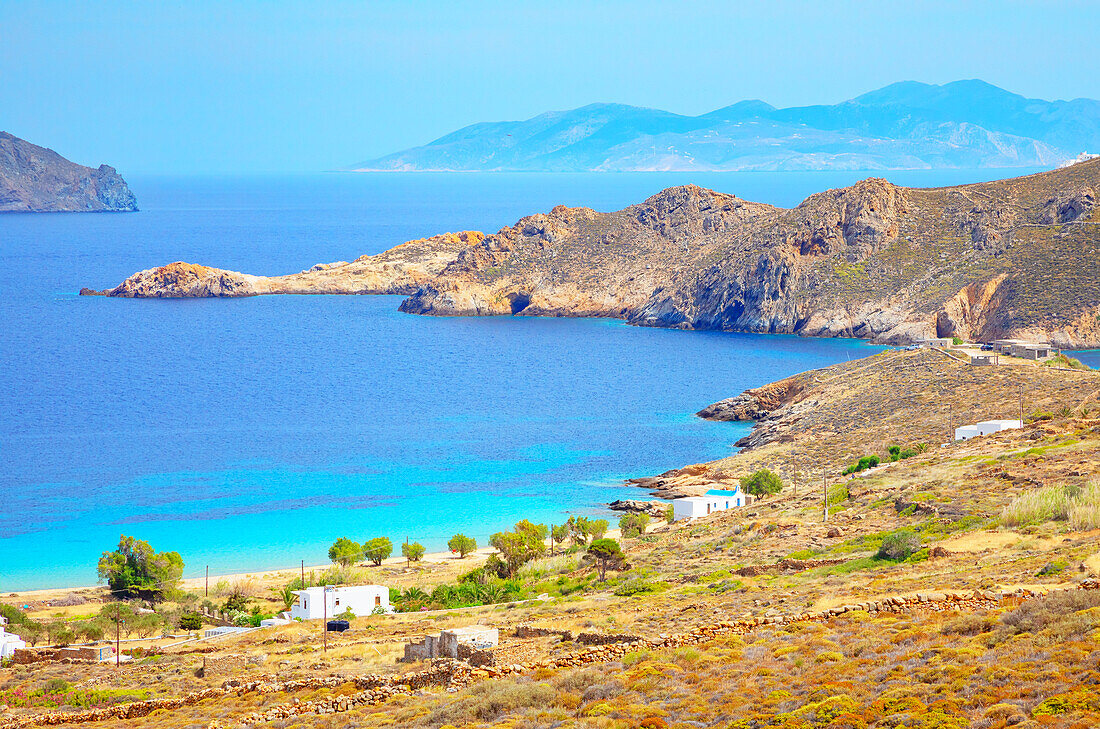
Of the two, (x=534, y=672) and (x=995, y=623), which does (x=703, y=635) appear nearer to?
(x=534, y=672)

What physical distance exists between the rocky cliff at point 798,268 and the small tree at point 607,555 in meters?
74.3

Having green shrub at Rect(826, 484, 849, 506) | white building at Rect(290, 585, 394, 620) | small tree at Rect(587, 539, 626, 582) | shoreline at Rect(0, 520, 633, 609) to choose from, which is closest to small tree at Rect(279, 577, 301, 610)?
white building at Rect(290, 585, 394, 620)

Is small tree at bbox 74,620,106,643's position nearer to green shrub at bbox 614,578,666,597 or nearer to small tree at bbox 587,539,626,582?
green shrub at bbox 614,578,666,597

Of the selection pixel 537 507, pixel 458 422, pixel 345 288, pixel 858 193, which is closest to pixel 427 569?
pixel 537 507

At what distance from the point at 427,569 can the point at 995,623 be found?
27975 millimetres

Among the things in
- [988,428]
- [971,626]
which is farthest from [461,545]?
[971,626]

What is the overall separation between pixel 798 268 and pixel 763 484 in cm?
7684

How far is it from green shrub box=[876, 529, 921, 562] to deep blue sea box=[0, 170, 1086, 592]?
24.9 metres

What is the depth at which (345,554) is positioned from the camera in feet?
151

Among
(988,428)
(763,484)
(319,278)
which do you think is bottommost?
(763,484)

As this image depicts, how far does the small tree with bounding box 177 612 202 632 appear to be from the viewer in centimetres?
3456

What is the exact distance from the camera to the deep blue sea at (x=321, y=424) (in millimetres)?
55531

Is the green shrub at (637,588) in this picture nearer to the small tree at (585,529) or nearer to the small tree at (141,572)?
the small tree at (585,529)

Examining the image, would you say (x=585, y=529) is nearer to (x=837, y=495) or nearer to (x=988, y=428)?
(x=837, y=495)
